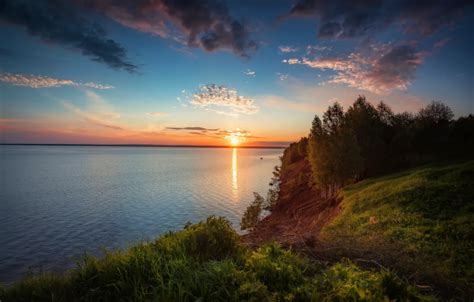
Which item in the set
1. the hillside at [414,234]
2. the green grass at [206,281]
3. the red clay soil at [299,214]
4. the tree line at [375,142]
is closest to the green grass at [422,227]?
the hillside at [414,234]

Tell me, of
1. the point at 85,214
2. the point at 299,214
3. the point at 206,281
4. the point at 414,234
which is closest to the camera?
the point at 206,281

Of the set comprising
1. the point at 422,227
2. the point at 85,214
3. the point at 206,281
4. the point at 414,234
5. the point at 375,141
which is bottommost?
the point at 85,214

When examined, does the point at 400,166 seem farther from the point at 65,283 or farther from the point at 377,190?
the point at 65,283

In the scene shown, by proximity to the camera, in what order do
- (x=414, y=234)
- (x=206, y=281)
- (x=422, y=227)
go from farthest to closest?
(x=422, y=227) → (x=414, y=234) → (x=206, y=281)

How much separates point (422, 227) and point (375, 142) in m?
43.3

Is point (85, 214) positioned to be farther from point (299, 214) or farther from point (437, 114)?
point (437, 114)

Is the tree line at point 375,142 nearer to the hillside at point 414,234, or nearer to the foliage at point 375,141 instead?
the foliage at point 375,141

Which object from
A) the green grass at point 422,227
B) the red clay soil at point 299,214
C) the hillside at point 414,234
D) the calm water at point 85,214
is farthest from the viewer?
the red clay soil at point 299,214

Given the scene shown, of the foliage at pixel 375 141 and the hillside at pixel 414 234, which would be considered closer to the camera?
the hillside at pixel 414 234

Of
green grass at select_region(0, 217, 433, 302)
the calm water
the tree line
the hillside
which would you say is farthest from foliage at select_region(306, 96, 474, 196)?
green grass at select_region(0, 217, 433, 302)

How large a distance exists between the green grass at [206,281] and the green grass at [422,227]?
309 centimetres

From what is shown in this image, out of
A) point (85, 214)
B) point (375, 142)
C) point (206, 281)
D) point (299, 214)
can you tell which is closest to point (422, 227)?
point (206, 281)

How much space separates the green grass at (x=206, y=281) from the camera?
224 inches

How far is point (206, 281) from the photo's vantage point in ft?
20.4
